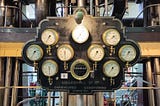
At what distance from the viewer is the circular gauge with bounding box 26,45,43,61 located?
2551 millimetres

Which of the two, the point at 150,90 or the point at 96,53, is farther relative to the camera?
the point at 150,90

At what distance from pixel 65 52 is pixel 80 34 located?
0.70ft

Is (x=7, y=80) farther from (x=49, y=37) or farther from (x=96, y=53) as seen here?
(x=96, y=53)

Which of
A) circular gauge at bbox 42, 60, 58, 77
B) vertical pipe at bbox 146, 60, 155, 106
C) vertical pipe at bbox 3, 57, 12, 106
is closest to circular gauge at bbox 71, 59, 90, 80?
circular gauge at bbox 42, 60, 58, 77

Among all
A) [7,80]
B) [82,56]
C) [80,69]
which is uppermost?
[82,56]

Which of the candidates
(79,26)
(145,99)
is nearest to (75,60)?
(79,26)

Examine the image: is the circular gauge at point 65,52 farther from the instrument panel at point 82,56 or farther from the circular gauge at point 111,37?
the circular gauge at point 111,37

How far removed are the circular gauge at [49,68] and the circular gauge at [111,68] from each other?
454 millimetres

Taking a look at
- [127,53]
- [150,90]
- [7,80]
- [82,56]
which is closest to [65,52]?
[82,56]

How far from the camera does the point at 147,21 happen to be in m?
3.88

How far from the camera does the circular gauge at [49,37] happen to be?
8.44 feet

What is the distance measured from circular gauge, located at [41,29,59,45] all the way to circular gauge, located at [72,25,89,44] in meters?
0.17

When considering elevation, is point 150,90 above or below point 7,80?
below

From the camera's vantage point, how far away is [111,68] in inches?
101
